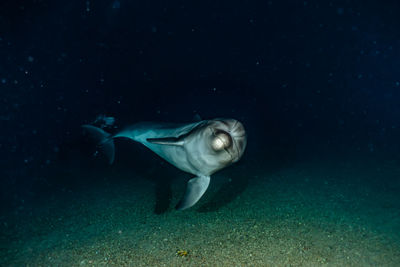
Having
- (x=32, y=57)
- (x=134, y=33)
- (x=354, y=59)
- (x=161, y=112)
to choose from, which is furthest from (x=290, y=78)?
(x=32, y=57)

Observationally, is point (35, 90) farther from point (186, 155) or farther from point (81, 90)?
point (186, 155)

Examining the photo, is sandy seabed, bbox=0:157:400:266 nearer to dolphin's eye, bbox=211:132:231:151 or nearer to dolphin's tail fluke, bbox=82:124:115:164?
dolphin's tail fluke, bbox=82:124:115:164

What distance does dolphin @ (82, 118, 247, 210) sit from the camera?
294 centimetres

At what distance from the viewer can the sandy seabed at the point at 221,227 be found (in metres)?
3.29

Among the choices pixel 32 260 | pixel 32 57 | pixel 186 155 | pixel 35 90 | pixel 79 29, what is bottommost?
pixel 32 260

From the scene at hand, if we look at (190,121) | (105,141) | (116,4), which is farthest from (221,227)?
(116,4)

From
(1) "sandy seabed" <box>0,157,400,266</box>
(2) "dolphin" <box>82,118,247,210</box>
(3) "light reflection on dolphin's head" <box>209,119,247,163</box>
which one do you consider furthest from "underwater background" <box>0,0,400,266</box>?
(3) "light reflection on dolphin's head" <box>209,119,247,163</box>

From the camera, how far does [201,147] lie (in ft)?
10.6

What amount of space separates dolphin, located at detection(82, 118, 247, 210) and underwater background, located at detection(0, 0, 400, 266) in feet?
2.91

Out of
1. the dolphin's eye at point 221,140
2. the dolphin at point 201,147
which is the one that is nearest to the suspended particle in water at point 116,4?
the dolphin at point 201,147

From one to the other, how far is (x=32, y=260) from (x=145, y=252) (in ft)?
5.86

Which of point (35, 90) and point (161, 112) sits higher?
point (35, 90)

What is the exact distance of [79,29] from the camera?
14.9 metres

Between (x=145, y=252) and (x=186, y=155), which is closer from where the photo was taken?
(x=145, y=252)
